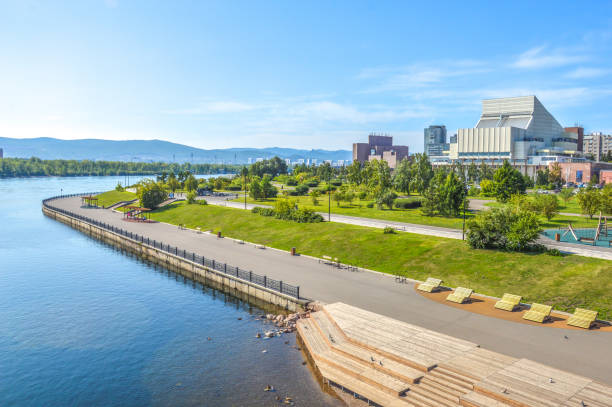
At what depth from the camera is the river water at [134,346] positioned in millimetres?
20750

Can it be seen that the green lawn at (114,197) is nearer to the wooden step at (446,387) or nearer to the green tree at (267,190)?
the green tree at (267,190)

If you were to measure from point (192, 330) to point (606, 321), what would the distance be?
25476mm

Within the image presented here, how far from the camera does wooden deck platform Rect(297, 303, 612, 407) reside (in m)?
16.8

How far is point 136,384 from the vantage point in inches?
853

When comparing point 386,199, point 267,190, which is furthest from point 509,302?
point 267,190

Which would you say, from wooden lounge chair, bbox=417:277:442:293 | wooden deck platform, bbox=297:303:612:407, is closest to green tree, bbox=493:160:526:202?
wooden lounge chair, bbox=417:277:442:293

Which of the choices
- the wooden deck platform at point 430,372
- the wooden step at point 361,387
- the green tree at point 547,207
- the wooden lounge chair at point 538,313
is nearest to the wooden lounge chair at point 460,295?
the wooden lounge chair at point 538,313

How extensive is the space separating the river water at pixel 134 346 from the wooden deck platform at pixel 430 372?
180 centimetres

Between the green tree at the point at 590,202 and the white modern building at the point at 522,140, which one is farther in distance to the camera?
the white modern building at the point at 522,140

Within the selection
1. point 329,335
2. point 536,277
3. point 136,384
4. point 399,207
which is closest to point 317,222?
point 399,207

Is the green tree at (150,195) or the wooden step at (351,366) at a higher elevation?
the green tree at (150,195)

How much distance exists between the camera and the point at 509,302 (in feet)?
90.0

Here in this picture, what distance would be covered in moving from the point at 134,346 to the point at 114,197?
290ft

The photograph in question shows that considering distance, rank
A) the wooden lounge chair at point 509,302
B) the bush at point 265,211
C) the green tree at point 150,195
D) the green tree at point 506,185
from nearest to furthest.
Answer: the wooden lounge chair at point 509,302 < the bush at point 265,211 < the green tree at point 506,185 < the green tree at point 150,195
